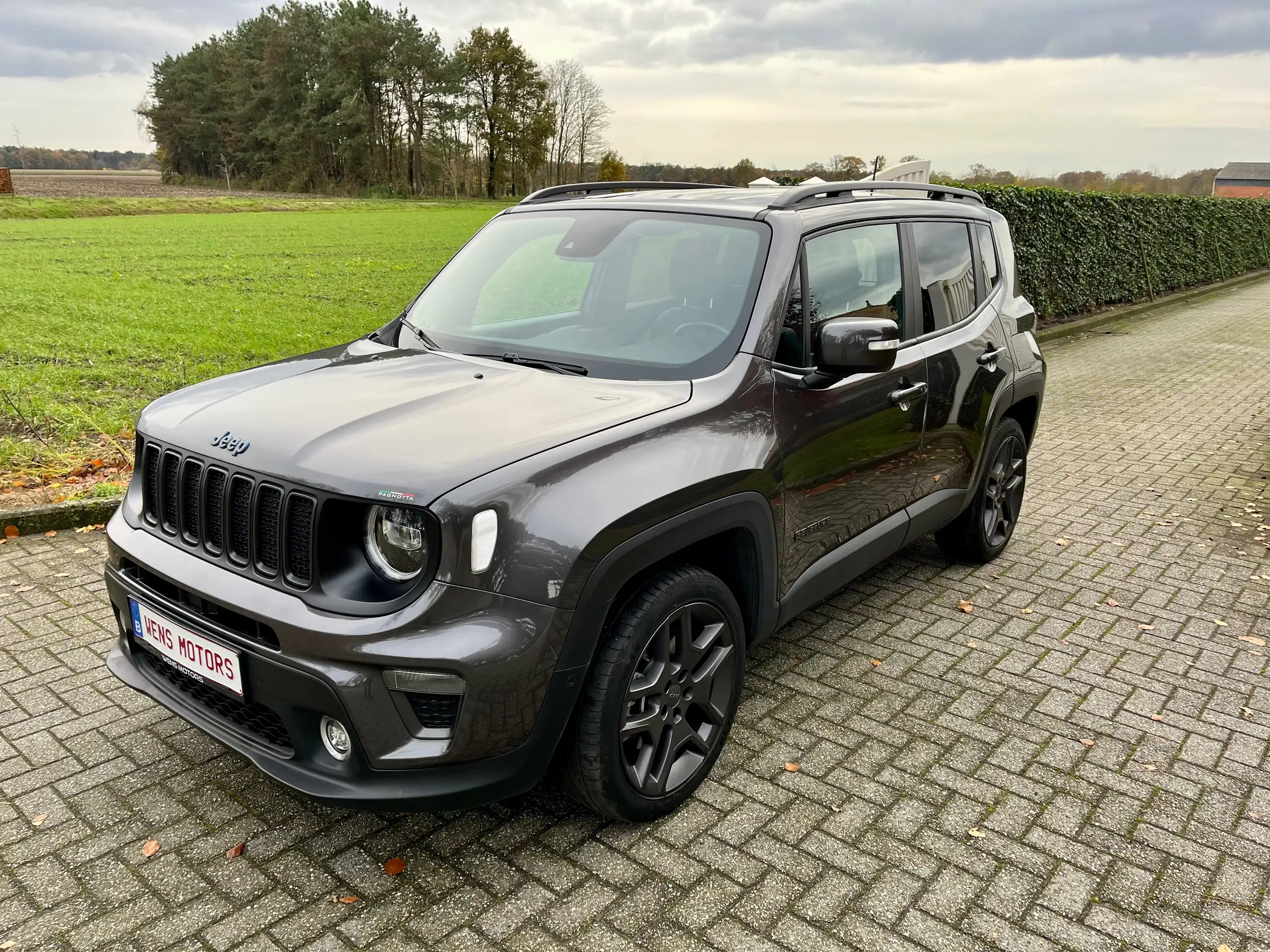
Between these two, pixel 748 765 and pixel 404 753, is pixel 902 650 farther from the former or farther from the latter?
pixel 404 753

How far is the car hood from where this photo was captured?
2.48 m

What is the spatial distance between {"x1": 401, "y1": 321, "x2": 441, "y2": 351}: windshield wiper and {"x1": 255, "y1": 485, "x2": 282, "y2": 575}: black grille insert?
3.99 feet

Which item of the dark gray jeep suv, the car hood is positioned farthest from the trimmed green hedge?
the car hood

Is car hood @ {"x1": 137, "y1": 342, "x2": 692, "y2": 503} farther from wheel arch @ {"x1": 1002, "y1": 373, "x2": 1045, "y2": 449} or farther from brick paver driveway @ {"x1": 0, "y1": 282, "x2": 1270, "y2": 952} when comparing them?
wheel arch @ {"x1": 1002, "y1": 373, "x2": 1045, "y2": 449}

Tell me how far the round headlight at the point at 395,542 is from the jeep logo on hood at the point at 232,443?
49 cm

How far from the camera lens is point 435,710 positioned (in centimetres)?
241

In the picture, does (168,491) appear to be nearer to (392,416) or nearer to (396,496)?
(392,416)

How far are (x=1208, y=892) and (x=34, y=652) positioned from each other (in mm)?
4481

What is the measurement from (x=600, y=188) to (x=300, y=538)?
8.29ft

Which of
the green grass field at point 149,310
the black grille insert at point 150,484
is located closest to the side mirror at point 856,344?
the black grille insert at point 150,484

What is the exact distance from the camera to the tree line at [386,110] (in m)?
65.8

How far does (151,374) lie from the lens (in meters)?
9.05

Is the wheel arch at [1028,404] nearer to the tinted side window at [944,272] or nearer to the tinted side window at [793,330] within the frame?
the tinted side window at [944,272]

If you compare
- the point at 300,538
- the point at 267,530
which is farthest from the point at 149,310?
the point at 300,538
